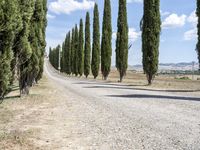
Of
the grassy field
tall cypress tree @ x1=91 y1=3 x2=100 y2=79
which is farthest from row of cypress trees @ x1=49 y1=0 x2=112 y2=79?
the grassy field

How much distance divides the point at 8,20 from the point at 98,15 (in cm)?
5649

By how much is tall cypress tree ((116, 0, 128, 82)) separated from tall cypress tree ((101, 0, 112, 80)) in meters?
6.23

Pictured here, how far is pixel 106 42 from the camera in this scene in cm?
5703

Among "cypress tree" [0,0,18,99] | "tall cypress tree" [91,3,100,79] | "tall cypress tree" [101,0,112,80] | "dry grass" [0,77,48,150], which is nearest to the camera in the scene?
"dry grass" [0,77,48,150]

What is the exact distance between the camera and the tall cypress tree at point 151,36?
38562 mm

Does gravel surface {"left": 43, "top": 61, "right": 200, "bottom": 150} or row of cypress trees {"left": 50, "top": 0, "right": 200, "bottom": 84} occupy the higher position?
row of cypress trees {"left": 50, "top": 0, "right": 200, "bottom": 84}

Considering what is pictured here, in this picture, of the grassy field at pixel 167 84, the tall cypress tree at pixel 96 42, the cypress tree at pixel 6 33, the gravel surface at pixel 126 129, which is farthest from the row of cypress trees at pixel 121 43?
the cypress tree at pixel 6 33

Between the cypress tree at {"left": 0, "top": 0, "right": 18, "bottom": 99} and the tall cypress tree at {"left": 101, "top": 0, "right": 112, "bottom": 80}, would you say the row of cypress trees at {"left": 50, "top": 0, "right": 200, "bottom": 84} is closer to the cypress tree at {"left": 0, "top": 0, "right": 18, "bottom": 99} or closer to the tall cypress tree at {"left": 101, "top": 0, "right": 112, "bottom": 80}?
the tall cypress tree at {"left": 101, "top": 0, "right": 112, "bottom": 80}

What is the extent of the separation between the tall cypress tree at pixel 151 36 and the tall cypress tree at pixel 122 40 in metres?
10.3

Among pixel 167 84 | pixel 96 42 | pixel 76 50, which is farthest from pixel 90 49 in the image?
pixel 167 84

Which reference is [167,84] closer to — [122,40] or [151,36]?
[151,36]

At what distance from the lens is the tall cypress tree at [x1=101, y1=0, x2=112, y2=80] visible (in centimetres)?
5653

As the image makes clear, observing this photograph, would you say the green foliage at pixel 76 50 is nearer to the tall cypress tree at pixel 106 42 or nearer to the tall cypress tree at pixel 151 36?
the tall cypress tree at pixel 106 42

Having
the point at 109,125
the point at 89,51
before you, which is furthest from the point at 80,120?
the point at 89,51
